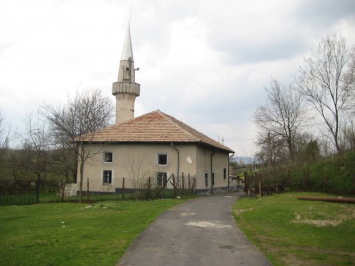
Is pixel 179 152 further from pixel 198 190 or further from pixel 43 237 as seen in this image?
pixel 43 237

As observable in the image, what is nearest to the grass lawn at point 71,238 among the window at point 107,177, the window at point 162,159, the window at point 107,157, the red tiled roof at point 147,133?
the window at point 162,159

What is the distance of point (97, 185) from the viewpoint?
28797mm

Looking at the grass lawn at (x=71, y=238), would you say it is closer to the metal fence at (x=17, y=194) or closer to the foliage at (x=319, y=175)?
the metal fence at (x=17, y=194)

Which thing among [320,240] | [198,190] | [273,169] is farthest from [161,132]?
[320,240]

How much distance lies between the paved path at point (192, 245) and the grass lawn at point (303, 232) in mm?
447

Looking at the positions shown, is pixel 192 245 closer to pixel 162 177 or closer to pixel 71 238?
pixel 71 238

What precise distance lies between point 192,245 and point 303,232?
12.7ft

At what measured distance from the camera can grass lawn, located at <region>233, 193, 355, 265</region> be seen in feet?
26.3

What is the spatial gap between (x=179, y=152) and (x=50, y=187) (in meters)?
16.8

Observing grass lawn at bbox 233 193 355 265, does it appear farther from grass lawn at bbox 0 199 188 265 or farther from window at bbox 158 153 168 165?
window at bbox 158 153 168 165

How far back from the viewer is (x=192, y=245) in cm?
912

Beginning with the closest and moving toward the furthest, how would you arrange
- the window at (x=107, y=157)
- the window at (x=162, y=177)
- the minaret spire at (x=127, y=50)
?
1. the window at (x=162, y=177)
2. the window at (x=107, y=157)
3. the minaret spire at (x=127, y=50)

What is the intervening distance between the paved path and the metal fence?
1265cm

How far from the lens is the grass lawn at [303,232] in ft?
26.3
